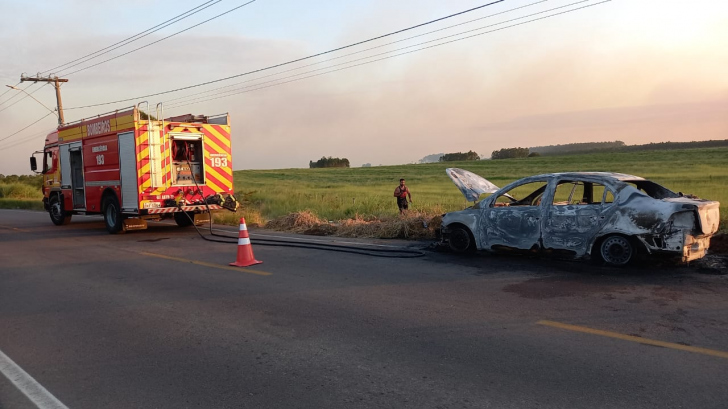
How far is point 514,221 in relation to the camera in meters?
8.98

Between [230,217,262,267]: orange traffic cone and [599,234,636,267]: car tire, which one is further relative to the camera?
[230,217,262,267]: orange traffic cone

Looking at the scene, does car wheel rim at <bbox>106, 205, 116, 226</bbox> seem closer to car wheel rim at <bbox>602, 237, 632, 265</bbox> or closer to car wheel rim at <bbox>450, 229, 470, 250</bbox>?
car wheel rim at <bbox>450, 229, 470, 250</bbox>

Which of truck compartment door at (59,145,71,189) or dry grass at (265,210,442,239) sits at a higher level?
truck compartment door at (59,145,71,189)

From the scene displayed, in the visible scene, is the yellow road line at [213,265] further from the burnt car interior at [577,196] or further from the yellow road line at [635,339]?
the yellow road line at [635,339]

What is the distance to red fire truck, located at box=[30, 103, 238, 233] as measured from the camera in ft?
45.9

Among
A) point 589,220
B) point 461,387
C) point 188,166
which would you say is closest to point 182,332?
point 461,387

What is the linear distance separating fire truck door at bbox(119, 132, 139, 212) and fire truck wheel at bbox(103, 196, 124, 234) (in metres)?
0.56

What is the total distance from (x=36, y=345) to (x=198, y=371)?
6.65 ft

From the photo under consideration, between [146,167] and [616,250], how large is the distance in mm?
11234

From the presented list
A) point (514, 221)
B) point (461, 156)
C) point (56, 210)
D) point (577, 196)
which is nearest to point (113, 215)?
point (56, 210)

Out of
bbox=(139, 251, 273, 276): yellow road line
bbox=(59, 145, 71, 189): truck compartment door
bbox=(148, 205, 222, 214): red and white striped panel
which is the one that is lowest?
bbox=(139, 251, 273, 276): yellow road line

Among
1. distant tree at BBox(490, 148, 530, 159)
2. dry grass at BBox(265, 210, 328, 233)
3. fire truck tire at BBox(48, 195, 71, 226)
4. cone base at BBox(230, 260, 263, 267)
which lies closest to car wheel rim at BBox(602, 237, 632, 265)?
cone base at BBox(230, 260, 263, 267)

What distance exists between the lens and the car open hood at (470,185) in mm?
10094

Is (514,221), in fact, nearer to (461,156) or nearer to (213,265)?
(213,265)
